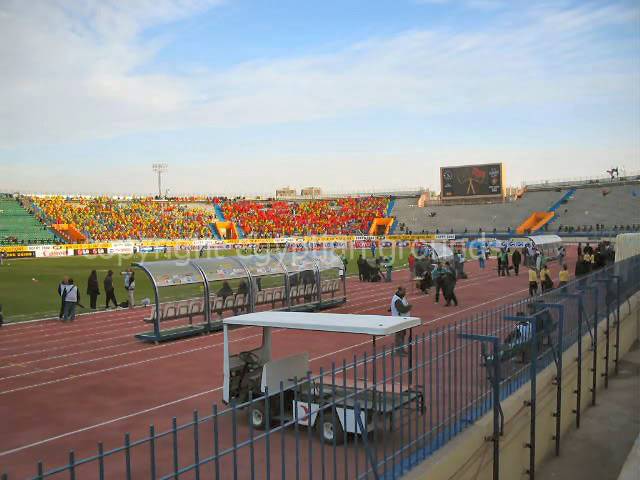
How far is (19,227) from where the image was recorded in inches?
2726

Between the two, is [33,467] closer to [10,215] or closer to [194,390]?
[194,390]

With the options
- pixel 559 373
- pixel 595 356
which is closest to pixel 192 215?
pixel 595 356

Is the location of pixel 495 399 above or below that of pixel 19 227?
below

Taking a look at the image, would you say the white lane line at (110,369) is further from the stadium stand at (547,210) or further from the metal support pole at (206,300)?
the stadium stand at (547,210)

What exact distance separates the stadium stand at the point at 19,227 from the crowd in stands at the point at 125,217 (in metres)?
1.69

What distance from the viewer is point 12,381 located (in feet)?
41.6

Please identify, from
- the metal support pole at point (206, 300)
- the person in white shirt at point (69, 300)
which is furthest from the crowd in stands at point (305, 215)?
the metal support pole at point (206, 300)

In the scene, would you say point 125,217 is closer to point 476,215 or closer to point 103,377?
point 476,215

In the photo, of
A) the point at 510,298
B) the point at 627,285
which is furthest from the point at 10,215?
the point at 627,285

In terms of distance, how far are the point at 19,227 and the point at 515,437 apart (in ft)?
237

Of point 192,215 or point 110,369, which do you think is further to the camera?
point 192,215

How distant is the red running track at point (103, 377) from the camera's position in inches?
356

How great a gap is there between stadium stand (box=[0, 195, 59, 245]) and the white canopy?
6188cm

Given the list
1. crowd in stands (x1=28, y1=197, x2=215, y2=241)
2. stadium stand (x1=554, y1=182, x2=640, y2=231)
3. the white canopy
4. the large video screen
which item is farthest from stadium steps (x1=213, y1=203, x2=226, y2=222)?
the white canopy
